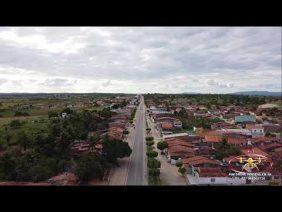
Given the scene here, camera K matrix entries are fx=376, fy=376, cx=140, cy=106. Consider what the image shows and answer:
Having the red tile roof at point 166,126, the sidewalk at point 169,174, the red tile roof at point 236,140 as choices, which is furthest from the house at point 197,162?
the red tile roof at point 166,126

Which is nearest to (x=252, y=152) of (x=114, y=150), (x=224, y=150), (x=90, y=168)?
(x=224, y=150)

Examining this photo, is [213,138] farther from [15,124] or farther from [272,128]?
[15,124]

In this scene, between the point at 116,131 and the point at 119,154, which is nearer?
the point at 119,154

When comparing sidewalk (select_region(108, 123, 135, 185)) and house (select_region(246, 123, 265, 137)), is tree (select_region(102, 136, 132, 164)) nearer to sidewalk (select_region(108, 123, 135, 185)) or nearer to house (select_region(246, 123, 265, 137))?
sidewalk (select_region(108, 123, 135, 185))

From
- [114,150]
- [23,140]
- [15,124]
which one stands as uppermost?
[15,124]

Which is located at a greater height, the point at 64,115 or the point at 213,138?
the point at 64,115

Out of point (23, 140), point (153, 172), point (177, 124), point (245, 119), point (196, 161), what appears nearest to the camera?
point (153, 172)
